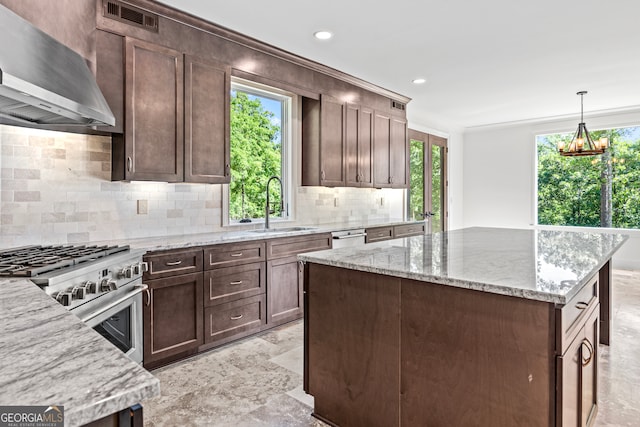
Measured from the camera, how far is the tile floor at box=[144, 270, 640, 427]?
2066mm

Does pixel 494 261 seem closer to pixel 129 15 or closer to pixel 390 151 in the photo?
pixel 129 15

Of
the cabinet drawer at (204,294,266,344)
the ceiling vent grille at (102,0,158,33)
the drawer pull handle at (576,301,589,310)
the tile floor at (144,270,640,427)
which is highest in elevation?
the ceiling vent grille at (102,0,158,33)

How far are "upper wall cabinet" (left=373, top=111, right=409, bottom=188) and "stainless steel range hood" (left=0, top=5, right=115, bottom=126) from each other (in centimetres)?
339

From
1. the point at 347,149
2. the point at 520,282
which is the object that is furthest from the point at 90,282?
the point at 347,149

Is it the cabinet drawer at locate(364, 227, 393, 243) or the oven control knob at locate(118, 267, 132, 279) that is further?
the cabinet drawer at locate(364, 227, 393, 243)

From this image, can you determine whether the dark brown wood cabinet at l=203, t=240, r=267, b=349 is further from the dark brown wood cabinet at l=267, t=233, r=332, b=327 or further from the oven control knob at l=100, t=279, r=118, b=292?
the oven control knob at l=100, t=279, r=118, b=292

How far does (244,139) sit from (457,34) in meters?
2.18

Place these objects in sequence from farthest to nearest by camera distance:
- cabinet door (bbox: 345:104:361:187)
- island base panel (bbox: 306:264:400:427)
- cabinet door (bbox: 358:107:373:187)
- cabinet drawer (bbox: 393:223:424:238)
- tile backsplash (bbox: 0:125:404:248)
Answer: cabinet drawer (bbox: 393:223:424:238) < cabinet door (bbox: 358:107:373:187) < cabinet door (bbox: 345:104:361:187) < tile backsplash (bbox: 0:125:404:248) < island base panel (bbox: 306:264:400:427)

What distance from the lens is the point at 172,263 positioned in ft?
8.65

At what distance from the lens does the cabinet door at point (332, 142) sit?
4.23 m

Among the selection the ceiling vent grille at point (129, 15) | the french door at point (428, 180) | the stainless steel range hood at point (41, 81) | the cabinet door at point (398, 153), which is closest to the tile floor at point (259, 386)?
the stainless steel range hood at point (41, 81)

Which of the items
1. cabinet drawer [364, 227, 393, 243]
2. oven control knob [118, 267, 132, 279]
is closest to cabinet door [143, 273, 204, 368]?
oven control knob [118, 267, 132, 279]

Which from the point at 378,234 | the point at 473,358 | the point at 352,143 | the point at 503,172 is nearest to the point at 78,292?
the point at 473,358

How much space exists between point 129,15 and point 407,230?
3.79 m
